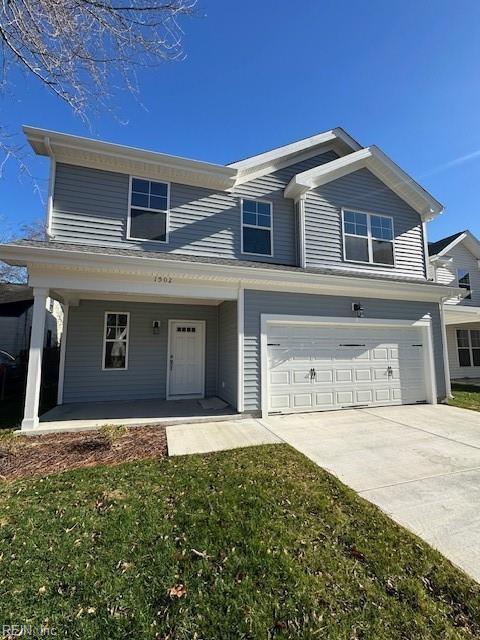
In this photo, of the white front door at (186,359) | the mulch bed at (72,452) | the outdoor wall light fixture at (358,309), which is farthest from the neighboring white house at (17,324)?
the outdoor wall light fixture at (358,309)

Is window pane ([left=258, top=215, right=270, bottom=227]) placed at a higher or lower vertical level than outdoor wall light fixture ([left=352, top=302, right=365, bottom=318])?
higher

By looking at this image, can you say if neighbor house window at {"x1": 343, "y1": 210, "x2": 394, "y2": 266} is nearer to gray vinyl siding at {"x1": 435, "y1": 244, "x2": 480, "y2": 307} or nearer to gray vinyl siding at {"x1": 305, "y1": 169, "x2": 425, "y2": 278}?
gray vinyl siding at {"x1": 305, "y1": 169, "x2": 425, "y2": 278}

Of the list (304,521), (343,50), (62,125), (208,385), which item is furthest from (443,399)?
(62,125)

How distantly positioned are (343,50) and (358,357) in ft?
24.8

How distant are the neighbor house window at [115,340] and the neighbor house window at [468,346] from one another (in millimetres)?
16382

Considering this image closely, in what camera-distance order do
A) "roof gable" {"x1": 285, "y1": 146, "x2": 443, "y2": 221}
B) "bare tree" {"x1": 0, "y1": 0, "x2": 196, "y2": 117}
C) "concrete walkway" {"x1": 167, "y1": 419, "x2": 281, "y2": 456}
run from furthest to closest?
1. "roof gable" {"x1": 285, "y1": 146, "x2": 443, "y2": 221}
2. "concrete walkway" {"x1": 167, "y1": 419, "x2": 281, "y2": 456}
3. "bare tree" {"x1": 0, "y1": 0, "x2": 196, "y2": 117}

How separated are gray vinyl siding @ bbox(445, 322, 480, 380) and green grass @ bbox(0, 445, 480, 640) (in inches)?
606

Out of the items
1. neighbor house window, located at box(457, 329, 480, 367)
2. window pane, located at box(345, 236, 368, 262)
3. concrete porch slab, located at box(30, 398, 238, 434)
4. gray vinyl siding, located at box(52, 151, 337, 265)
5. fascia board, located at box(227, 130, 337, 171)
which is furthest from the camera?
neighbor house window, located at box(457, 329, 480, 367)

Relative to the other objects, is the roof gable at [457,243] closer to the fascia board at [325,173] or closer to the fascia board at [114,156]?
→ the fascia board at [325,173]

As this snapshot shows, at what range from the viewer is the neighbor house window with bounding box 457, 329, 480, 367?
16.2 m

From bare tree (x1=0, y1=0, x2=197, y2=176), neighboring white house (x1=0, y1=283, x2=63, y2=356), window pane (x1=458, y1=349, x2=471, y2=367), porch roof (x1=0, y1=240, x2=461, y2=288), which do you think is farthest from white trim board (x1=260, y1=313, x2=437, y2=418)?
neighboring white house (x1=0, y1=283, x2=63, y2=356)

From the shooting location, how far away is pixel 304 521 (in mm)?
3104

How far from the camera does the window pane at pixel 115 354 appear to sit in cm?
883

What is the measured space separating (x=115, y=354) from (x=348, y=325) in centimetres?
660
